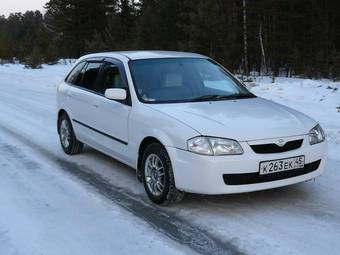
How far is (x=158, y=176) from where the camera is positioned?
5.50m

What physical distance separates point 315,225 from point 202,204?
3.85 feet

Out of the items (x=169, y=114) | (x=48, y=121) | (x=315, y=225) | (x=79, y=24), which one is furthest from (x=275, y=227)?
(x=79, y=24)

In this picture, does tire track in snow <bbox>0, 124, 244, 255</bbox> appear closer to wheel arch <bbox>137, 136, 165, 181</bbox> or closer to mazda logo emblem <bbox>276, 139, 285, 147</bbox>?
A: wheel arch <bbox>137, 136, 165, 181</bbox>

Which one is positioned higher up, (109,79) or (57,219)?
(109,79)

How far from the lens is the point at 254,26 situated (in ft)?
105

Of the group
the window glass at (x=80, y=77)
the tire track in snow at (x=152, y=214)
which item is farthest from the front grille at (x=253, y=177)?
the window glass at (x=80, y=77)

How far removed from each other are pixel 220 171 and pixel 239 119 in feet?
2.12

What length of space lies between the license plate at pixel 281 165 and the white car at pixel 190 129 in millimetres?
10

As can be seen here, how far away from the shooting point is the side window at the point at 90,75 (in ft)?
23.9

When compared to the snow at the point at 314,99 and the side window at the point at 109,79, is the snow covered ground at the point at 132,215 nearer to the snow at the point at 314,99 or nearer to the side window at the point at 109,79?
the side window at the point at 109,79

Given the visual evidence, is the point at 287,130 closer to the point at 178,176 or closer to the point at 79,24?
the point at 178,176

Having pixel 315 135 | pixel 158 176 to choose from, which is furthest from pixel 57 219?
pixel 315 135

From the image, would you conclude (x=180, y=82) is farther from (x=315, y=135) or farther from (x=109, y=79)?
(x=315, y=135)

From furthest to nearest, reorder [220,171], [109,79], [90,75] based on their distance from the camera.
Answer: [90,75], [109,79], [220,171]
